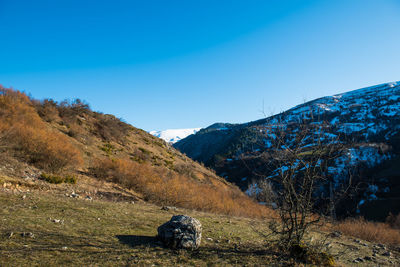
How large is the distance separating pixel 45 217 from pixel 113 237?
2.23 metres

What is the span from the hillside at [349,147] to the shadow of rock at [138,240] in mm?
3176

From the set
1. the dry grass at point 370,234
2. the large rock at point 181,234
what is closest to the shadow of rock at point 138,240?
the large rock at point 181,234

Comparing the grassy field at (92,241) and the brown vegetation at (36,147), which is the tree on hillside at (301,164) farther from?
the brown vegetation at (36,147)

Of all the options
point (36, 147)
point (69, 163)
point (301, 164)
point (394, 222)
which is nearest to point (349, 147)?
point (301, 164)

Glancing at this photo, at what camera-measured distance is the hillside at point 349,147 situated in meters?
6.31

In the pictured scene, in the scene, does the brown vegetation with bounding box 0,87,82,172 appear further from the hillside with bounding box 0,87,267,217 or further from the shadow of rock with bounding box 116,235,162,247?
the shadow of rock with bounding box 116,235,162,247

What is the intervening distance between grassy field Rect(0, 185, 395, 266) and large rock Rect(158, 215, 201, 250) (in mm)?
223

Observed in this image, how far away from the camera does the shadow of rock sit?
581 cm

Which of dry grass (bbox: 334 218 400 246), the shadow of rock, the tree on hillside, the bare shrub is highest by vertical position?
the tree on hillside

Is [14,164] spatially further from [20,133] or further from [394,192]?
[394,192]

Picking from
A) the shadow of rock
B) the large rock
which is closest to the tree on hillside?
the large rock

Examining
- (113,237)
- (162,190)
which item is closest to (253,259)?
(113,237)

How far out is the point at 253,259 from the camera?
235 inches

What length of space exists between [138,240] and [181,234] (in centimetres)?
123
